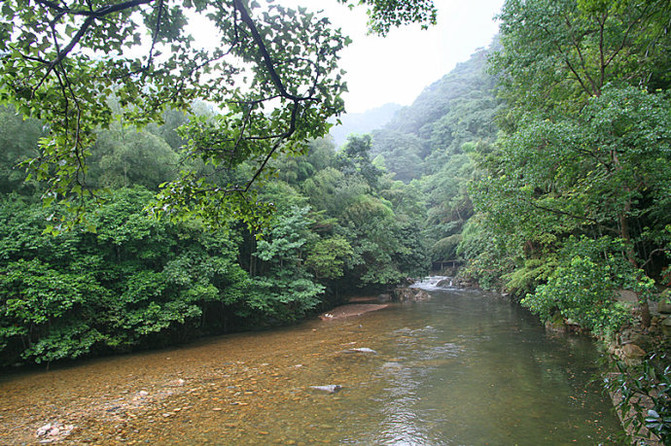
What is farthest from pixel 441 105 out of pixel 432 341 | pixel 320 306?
pixel 432 341

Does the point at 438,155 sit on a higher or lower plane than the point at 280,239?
higher

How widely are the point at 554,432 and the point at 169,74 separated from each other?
241 inches

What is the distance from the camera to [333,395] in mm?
6375

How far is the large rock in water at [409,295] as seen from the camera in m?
21.1

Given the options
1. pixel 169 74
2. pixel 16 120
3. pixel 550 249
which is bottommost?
pixel 550 249

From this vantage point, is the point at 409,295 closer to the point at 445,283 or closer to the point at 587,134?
the point at 445,283

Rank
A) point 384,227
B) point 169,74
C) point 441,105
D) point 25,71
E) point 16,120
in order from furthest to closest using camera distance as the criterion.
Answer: point 441,105 → point 384,227 → point 16,120 → point 169,74 → point 25,71

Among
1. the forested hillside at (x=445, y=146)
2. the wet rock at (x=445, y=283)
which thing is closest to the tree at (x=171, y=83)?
the forested hillside at (x=445, y=146)

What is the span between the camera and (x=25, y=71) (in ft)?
7.73

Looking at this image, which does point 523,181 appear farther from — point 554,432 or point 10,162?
point 10,162

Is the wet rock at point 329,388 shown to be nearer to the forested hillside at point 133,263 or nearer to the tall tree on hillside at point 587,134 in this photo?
the forested hillside at point 133,263

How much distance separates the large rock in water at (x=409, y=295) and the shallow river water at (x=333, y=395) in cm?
1024

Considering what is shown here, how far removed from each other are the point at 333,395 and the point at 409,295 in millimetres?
16286

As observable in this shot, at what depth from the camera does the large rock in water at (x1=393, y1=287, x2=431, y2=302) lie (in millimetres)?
21094
